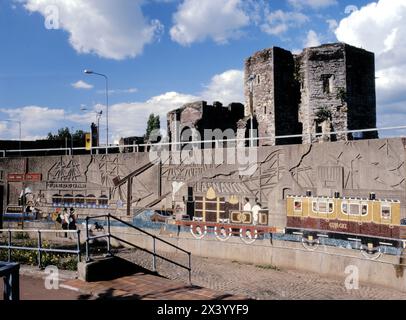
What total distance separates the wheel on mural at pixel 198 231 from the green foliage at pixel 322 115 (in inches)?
597

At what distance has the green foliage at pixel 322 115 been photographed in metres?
28.0

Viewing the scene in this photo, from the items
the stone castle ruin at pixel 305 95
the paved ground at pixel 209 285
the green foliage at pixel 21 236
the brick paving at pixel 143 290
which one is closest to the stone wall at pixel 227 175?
the green foliage at pixel 21 236

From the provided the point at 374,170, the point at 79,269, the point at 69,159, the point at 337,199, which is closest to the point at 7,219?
the point at 69,159

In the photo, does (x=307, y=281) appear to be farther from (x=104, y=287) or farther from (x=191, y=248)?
(x=104, y=287)

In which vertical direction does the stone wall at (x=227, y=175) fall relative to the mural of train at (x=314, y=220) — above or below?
above

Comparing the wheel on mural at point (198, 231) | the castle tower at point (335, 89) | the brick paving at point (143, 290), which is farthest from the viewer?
the castle tower at point (335, 89)

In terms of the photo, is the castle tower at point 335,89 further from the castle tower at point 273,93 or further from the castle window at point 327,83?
the castle tower at point 273,93

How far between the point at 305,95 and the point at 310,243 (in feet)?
56.1

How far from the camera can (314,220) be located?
46.0 ft

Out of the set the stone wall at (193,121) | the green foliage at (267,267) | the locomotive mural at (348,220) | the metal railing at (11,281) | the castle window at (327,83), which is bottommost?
the green foliage at (267,267)

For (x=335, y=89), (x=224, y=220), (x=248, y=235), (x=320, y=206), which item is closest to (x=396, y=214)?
(x=320, y=206)

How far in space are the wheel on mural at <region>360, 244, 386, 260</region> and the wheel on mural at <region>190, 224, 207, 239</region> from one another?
629cm

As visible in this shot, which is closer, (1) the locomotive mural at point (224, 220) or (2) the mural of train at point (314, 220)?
(2) the mural of train at point (314, 220)

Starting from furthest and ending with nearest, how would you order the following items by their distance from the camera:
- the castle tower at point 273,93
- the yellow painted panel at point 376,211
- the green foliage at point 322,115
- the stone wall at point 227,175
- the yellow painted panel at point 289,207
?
1. the castle tower at point 273,93
2. the green foliage at point 322,115
3. the yellow painted panel at point 289,207
4. the stone wall at point 227,175
5. the yellow painted panel at point 376,211
